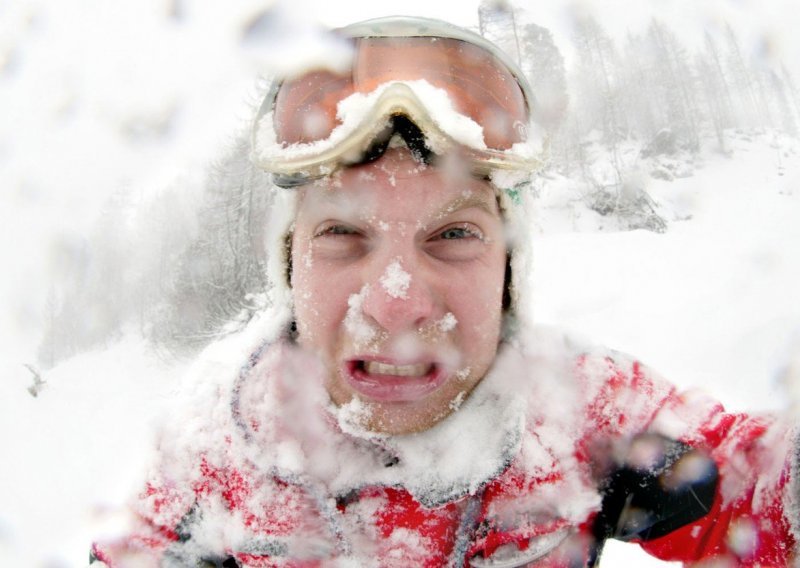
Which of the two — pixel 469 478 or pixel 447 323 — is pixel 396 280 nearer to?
pixel 447 323

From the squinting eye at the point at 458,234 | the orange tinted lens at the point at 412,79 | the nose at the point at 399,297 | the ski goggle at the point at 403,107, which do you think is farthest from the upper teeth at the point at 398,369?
the orange tinted lens at the point at 412,79

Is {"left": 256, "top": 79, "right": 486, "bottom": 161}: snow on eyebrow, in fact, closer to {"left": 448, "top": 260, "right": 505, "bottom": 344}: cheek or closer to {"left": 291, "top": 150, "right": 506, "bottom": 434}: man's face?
{"left": 291, "top": 150, "right": 506, "bottom": 434}: man's face

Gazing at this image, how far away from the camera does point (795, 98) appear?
5675 cm

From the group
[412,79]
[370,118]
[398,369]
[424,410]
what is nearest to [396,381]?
[398,369]

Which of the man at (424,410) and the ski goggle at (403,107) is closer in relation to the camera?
the man at (424,410)

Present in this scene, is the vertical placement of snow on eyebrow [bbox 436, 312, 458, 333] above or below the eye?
below

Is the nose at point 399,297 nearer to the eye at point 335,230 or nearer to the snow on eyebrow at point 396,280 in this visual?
the snow on eyebrow at point 396,280

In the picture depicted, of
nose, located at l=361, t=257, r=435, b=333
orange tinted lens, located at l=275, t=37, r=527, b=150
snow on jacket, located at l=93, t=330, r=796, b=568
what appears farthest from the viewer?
orange tinted lens, located at l=275, t=37, r=527, b=150

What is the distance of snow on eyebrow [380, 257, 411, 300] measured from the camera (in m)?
1.35

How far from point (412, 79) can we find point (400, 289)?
816 mm

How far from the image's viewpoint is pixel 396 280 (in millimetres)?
1365

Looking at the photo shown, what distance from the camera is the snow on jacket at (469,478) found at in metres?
1.49

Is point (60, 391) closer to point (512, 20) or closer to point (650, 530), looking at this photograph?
point (650, 530)

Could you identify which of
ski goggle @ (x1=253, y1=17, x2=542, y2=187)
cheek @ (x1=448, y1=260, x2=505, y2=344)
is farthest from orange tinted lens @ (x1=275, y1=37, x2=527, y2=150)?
cheek @ (x1=448, y1=260, x2=505, y2=344)
